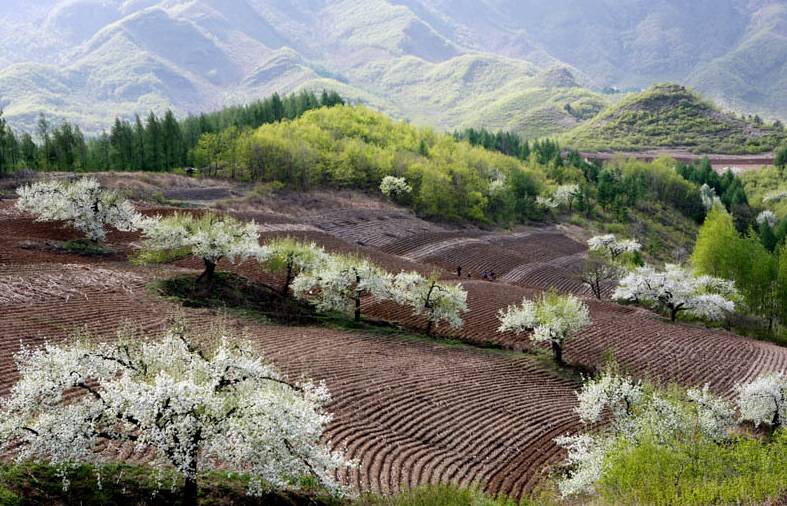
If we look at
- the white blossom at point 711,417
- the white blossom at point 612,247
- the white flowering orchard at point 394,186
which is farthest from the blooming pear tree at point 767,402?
the white flowering orchard at point 394,186

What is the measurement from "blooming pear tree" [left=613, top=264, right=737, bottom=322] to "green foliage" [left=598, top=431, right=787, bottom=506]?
1822 inches

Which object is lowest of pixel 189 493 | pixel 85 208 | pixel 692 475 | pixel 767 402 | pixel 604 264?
pixel 189 493

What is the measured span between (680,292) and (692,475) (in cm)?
4979

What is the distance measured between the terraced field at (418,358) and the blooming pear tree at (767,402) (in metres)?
5.92

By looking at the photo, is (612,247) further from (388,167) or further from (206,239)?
(206,239)

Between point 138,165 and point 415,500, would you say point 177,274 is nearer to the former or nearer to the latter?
point 415,500

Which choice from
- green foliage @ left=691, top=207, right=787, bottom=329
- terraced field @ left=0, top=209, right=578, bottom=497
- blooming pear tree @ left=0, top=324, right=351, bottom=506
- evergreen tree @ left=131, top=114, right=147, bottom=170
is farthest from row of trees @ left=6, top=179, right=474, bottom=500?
evergreen tree @ left=131, top=114, right=147, bottom=170

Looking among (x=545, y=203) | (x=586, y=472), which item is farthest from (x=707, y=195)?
(x=586, y=472)

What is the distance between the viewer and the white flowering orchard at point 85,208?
2233 inches

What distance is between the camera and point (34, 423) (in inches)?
704

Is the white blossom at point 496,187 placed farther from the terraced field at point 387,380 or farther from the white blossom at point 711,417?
the white blossom at point 711,417

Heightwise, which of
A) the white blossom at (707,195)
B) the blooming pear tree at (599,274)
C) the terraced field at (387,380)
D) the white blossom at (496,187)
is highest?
the white blossom at (707,195)

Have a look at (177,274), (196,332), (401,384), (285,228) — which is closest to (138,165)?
(285,228)

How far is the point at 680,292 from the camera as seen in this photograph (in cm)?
6619
